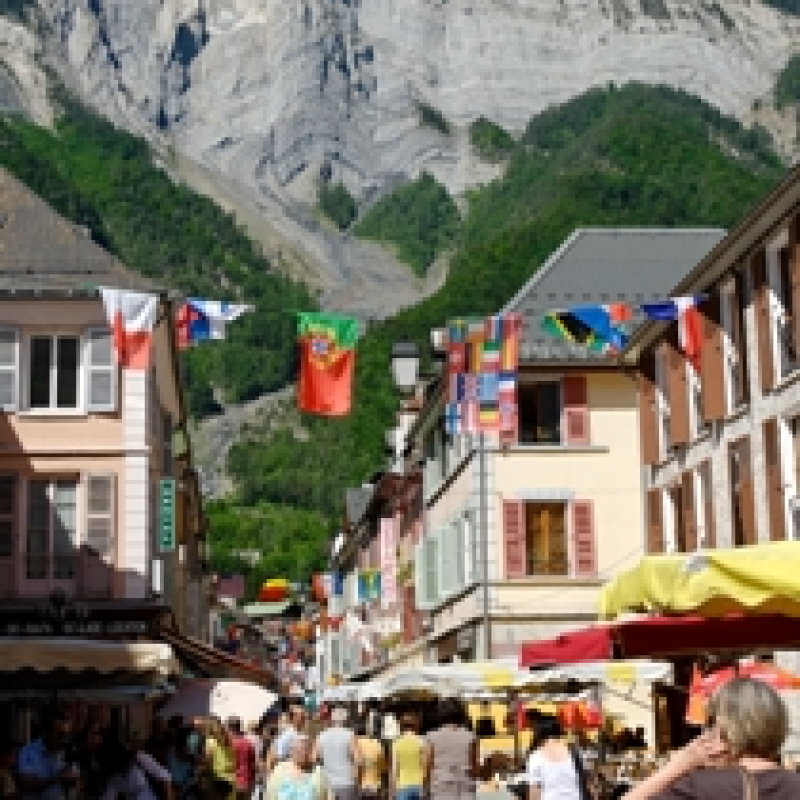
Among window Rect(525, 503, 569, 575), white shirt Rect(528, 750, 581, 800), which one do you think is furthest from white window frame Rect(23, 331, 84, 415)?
white shirt Rect(528, 750, 581, 800)

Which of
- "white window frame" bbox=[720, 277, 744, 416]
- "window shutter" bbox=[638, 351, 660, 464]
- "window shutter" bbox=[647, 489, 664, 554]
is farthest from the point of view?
"window shutter" bbox=[638, 351, 660, 464]

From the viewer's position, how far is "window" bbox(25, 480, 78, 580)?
26.9m

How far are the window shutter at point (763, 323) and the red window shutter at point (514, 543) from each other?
8.95 m

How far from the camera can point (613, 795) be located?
1741 centimetres

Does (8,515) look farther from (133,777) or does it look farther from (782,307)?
(133,777)

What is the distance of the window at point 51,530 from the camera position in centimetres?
2692

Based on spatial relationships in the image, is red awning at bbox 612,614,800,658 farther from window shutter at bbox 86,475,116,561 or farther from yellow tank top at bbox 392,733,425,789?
window shutter at bbox 86,475,116,561

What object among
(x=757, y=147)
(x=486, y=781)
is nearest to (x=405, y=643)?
(x=486, y=781)

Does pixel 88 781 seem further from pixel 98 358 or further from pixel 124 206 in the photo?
pixel 124 206

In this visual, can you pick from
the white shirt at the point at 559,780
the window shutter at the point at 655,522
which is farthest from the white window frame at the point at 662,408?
the white shirt at the point at 559,780

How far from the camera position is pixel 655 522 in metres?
32.4

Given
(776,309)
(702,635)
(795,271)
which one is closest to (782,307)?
(776,309)

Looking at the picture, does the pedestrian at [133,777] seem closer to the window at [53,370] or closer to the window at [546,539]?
the window at [53,370]

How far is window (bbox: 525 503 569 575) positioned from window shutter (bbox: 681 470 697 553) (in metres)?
3.38
